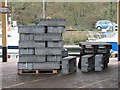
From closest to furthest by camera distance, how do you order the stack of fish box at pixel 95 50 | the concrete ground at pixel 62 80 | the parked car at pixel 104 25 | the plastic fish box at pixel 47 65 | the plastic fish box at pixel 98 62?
1. the concrete ground at pixel 62 80
2. the plastic fish box at pixel 47 65
3. the plastic fish box at pixel 98 62
4. the stack of fish box at pixel 95 50
5. the parked car at pixel 104 25

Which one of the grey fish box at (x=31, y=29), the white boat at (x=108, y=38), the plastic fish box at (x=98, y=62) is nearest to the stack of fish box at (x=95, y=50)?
Result: the plastic fish box at (x=98, y=62)

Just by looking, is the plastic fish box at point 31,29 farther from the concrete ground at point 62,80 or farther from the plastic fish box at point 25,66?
the concrete ground at point 62,80

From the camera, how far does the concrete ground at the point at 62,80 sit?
9.47 metres

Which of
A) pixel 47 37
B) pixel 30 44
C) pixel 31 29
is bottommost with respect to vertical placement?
pixel 30 44

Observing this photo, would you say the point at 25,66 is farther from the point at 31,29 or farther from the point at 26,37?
the point at 31,29

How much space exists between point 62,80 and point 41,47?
6.73 ft

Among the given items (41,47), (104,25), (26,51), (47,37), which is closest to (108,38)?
(104,25)

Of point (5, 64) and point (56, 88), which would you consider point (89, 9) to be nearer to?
point (5, 64)

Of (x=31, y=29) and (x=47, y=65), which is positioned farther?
(x=31, y=29)

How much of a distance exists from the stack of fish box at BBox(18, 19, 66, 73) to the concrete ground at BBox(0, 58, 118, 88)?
49cm

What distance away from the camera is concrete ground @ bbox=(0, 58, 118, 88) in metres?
9.47

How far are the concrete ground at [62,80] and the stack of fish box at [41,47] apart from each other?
0.49 m

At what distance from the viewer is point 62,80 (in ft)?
34.0

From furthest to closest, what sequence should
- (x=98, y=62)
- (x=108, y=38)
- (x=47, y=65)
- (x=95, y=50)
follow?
(x=108, y=38)
(x=95, y=50)
(x=98, y=62)
(x=47, y=65)
